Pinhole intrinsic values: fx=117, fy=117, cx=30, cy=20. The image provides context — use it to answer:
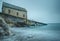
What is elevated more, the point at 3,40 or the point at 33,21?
the point at 33,21

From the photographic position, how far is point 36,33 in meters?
1.82

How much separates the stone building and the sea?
0.47 ft

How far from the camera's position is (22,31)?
1.81 meters

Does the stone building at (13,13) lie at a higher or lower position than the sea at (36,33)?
higher

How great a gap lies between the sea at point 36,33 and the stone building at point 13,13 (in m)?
0.14

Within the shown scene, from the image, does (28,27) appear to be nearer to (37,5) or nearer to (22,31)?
(22,31)

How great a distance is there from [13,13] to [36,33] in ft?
1.57

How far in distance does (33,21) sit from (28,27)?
124 mm

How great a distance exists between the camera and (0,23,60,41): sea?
1.77 meters

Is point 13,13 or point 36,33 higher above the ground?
point 13,13

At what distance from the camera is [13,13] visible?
1.83m

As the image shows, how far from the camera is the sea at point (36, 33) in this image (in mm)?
1772

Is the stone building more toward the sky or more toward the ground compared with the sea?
more toward the sky

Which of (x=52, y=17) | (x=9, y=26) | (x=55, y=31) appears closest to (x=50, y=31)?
(x=55, y=31)
